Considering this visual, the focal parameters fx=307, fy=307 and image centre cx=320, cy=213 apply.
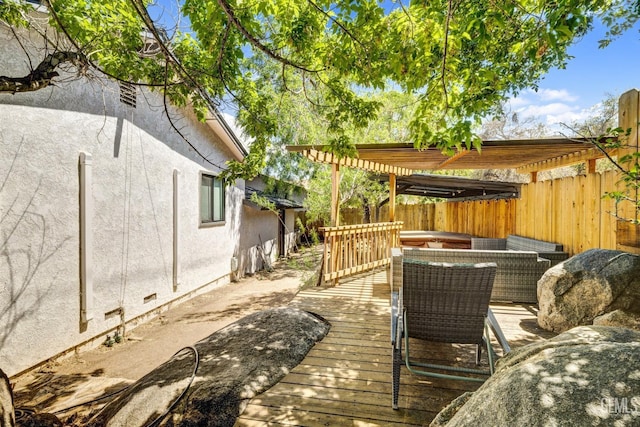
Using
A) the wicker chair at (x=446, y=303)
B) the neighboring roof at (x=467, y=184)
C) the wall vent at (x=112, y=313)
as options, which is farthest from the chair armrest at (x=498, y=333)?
the neighboring roof at (x=467, y=184)

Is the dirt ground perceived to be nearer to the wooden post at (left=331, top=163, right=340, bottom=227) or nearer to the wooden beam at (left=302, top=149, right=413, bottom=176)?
the wooden post at (left=331, top=163, right=340, bottom=227)

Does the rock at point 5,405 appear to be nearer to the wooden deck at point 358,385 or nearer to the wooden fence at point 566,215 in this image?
the wooden deck at point 358,385

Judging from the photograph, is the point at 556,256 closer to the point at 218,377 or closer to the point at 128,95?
the point at 218,377

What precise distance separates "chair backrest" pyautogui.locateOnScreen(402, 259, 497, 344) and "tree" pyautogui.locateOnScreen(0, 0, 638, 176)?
3.76ft

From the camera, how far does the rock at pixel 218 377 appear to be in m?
2.46

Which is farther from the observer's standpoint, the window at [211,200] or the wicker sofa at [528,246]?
the window at [211,200]

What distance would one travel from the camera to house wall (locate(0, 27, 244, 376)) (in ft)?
12.7

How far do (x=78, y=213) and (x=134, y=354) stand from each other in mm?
2416

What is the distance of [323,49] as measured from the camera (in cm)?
389

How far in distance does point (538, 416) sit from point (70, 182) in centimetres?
579

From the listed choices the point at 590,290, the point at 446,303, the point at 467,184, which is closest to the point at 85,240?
the point at 446,303

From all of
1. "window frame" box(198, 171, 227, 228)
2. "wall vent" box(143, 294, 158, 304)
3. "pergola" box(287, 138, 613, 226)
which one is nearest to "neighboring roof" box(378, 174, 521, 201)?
"pergola" box(287, 138, 613, 226)

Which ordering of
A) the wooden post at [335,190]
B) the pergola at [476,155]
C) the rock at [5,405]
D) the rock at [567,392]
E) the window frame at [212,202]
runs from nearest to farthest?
the rock at [567,392]
the rock at [5,405]
the pergola at [476,155]
the wooden post at [335,190]
the window frame at [212,202]

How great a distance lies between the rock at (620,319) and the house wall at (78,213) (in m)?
6.75
